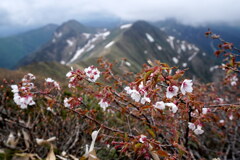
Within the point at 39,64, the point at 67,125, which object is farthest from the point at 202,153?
the point at 39,64

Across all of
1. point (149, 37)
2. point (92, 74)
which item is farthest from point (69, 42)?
point (92, 74)

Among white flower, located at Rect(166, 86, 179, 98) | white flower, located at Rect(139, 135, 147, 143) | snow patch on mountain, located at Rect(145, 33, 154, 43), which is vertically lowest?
snow patch on mountain, located at Rect(145, 33, 154, 43)

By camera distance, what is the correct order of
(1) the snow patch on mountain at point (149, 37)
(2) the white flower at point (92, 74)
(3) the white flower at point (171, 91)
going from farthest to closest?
1. (1) the snow patch on mountain at point (149, 37)
2. (2) the white flower at point (92, 74)
3. (3) the white flower at point (171, 91)

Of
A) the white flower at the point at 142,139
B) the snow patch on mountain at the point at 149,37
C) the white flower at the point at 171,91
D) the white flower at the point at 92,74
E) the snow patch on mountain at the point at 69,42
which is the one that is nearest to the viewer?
the white flower at the point at 171,91

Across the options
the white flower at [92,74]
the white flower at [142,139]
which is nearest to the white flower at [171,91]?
the white flower at [142,139]

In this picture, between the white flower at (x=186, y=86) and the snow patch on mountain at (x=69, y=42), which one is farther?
the snow patch on mountain at (x=69, y=42)

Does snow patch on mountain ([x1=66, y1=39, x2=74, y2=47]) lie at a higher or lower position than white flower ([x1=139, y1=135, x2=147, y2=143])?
lower

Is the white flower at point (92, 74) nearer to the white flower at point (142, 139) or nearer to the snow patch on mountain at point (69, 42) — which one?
the white flower at point (142, 139)

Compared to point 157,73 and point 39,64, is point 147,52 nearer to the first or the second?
point 39,64

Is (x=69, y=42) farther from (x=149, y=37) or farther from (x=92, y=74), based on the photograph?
(x=92, y=74)

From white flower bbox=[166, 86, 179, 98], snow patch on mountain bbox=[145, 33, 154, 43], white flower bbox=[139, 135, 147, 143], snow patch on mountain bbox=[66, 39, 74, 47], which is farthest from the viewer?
snow patch on mountain bbox=[66, 39, 74, 47]

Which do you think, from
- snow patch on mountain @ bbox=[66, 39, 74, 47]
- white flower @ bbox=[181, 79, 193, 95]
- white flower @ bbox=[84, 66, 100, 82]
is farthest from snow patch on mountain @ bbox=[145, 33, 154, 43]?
white flower @ bbox=[181, 79, 193, 95]

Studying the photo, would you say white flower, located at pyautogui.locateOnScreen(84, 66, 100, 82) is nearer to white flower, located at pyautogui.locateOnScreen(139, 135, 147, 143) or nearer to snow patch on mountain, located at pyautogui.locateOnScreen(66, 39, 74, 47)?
white flower, located at pyautogui.locateOnScreen(139, 135, 147, 143)

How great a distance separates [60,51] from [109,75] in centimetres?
16903
